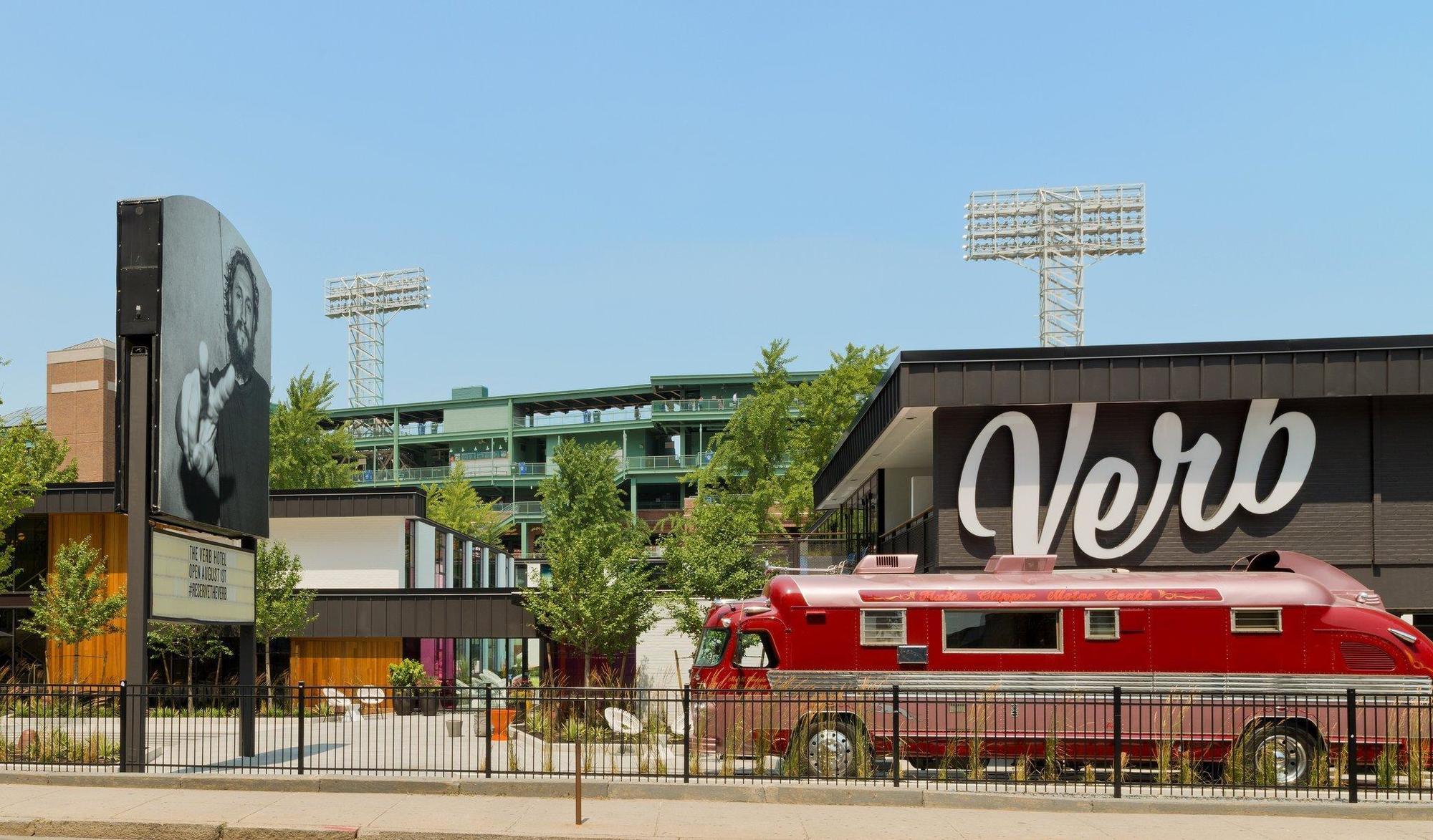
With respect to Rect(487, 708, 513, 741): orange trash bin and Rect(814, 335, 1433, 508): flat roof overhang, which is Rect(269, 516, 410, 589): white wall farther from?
Rect(814, 335, 1433, 508): flat roof overhang

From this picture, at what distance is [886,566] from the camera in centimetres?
2219

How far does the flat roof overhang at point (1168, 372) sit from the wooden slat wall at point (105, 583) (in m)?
26.0

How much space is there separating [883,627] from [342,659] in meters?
23.0

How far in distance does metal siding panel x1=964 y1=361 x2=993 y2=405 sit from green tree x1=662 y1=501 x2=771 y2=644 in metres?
17.5

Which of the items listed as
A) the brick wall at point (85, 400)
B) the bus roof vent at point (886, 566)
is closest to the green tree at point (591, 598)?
the bus roof vent at point (886, 566)

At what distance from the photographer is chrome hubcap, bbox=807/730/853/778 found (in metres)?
19.4

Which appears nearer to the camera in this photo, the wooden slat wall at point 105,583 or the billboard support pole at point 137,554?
the billboard support pole at point 137,554

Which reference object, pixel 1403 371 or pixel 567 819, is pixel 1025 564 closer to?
pixel 567 819

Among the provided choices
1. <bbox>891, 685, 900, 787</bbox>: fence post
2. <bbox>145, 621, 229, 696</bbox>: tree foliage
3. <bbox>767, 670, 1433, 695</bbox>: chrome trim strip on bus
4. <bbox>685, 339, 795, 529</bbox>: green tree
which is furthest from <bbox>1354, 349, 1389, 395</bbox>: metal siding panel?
<bbox>685, 339, 795, 529</bbox>: green tree

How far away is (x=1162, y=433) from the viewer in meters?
27.1

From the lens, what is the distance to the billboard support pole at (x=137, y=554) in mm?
19188

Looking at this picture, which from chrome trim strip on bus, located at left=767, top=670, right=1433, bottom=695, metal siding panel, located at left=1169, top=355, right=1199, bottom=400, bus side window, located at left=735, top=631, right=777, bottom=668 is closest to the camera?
chrome trim strip on bus, located at left=767, top=670, right=1433, bottom=695

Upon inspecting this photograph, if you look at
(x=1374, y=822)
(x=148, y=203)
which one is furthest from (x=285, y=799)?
(x=1374, y=822)

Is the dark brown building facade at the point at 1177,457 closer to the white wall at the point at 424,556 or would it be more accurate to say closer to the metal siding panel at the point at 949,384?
the metal siding panel at the point at 949,384
